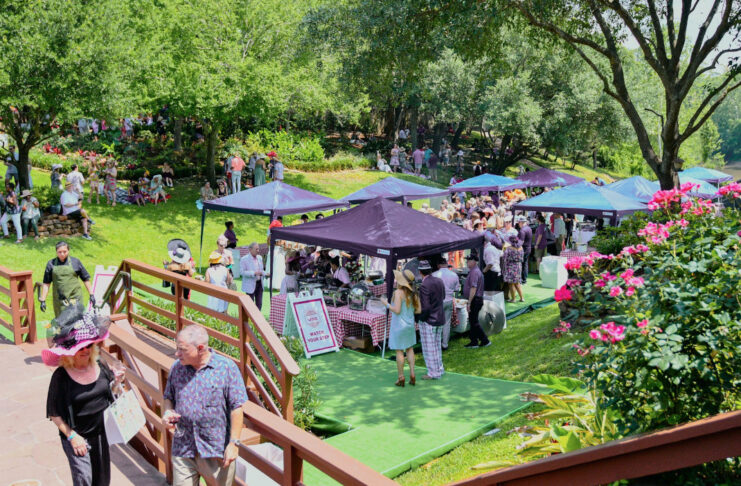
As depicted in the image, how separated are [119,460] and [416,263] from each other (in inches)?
318

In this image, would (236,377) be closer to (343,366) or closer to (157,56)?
(343,366)

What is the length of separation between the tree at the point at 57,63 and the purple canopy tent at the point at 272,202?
4.42 metres

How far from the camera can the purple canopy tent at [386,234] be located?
10.3 m

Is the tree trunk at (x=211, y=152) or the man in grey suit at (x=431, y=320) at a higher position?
the tree trunk at (x=211, y=152)

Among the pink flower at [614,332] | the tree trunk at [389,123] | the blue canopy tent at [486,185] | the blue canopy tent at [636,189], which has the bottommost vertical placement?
the blue canopy tent at [486,185]

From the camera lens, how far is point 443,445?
6.89 m

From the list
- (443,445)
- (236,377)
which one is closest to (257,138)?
(443,445)

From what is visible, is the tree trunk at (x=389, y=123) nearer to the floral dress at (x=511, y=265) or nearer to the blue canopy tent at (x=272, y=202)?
the blue canopy tent at (x=272, y=202)

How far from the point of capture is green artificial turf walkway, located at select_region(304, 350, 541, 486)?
22.4 ft

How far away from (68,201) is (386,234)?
1093cm

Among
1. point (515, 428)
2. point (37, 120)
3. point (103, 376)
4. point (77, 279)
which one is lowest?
point (515, 428)

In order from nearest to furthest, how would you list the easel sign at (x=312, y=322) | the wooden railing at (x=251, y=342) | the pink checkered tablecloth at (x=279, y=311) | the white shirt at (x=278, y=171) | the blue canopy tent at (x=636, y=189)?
Result: 1. the wooden railing at (x=251, y=342)
2. the easel sign at (x=312, y=322)
3. the pink checkered tablecloth at (x=279, y=311)
4. the blue canopy tent at (x=636, y=189)
5. the white shirt at (x=278, y=171)

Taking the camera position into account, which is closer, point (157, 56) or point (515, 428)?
point (515, 428)

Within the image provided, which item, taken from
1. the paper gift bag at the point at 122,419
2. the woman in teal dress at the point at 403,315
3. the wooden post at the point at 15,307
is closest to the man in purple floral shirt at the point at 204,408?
the paper gift bag at the point at 122,419
